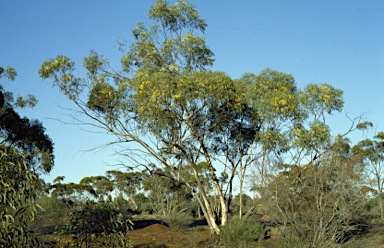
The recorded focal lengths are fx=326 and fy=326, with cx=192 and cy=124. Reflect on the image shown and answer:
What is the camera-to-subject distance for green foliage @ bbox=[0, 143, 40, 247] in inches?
163

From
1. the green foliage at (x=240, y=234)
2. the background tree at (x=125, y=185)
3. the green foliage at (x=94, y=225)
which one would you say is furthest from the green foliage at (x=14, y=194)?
the background tree at (x=125, y=185)

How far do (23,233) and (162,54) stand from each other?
1276 cm

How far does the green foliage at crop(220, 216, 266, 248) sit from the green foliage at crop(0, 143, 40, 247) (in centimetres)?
834

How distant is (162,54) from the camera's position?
15.9 m

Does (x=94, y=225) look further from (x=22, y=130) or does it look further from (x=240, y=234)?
(x=22, y=130)

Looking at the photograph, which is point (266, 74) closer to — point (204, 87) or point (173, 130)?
point (204, 87)

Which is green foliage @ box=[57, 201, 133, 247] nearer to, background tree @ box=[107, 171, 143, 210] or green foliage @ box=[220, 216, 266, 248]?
green foliage @ box=[220, 216, 266, 248]

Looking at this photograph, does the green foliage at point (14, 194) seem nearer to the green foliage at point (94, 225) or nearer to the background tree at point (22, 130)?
the green foliage at point (94, 225)

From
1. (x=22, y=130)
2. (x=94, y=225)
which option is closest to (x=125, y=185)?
(x=22, y=130)

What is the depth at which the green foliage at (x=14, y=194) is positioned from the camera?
13.6ft

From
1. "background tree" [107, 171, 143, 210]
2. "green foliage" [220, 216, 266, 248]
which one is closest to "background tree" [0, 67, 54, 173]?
"green foliage" [220, 216, 266, 248]

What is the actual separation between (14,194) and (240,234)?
383 inches

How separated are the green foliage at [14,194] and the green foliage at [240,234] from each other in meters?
8.34

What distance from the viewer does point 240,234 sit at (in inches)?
495
